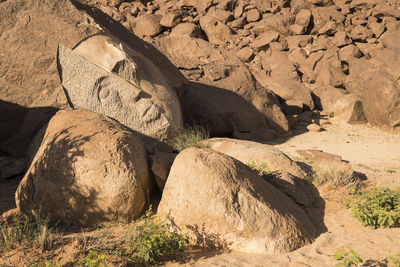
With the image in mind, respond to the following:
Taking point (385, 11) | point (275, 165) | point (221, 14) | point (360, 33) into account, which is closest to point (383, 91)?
point (275, 165)

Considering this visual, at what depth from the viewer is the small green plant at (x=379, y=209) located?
4.06 metres

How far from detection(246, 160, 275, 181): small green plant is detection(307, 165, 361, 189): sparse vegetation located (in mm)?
713

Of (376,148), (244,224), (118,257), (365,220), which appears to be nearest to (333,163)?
(365,220)

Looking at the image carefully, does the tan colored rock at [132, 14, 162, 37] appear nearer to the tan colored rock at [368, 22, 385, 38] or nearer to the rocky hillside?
the rocky hillside

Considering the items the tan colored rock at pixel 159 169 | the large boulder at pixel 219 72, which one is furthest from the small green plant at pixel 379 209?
the large boulder at pixel 219 72

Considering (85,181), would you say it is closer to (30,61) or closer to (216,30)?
(30,61)

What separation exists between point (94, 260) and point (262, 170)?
9.33 ft

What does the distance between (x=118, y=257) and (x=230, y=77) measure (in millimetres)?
6255

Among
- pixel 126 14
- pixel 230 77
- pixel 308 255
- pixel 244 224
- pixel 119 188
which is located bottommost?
pixel 308 255

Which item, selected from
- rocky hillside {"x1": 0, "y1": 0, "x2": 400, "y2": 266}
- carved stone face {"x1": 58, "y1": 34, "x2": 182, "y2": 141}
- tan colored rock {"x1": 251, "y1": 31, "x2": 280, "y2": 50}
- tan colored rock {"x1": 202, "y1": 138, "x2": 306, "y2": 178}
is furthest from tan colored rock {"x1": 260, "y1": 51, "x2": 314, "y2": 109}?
carved stone face {"x1": 58, "y1": 34, "x2": 182, "y2": 141}

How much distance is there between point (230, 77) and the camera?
8.70 metres

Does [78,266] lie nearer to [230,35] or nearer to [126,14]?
[230,35]

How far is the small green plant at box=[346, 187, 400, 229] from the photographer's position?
4.06 meters

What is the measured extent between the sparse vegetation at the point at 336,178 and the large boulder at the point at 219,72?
3.13 m
